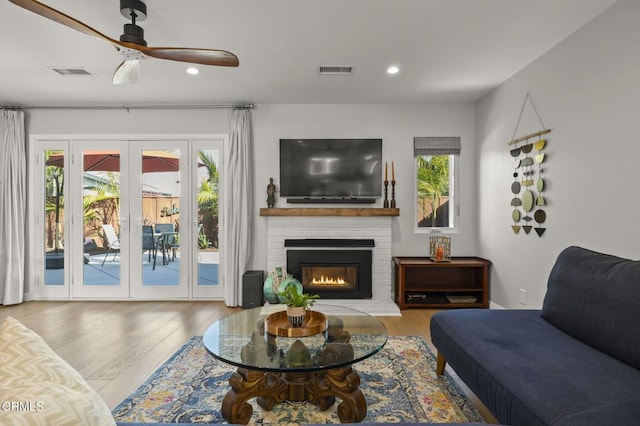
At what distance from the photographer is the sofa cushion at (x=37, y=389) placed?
66 centimetres

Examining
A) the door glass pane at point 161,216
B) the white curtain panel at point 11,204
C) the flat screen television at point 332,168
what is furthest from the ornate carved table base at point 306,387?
the white curtain panel at point 11,204

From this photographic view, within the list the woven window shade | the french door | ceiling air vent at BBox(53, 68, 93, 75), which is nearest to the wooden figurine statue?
the french door

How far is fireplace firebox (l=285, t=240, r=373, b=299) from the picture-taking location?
4.15 m

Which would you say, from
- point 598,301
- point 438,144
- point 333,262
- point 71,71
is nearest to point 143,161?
point 71,71

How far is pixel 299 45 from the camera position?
9.19 ft

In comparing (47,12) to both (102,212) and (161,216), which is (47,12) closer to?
(161,216)

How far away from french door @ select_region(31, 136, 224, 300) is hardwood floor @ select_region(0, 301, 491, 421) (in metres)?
0.28

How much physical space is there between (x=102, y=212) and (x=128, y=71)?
2.76 meters

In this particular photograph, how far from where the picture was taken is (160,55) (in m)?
2.20

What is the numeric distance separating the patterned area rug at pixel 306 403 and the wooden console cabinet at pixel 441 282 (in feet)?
4.43

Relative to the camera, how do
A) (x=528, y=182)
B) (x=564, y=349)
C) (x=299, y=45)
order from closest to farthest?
(x=564, y=349) → (x=299, y=45) → (x=528, y=182)

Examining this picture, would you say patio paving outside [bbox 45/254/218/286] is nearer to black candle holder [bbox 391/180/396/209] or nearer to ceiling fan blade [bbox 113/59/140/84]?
black candle holder [bbox 391/180/396/209]

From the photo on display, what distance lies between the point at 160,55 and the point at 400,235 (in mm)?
3271

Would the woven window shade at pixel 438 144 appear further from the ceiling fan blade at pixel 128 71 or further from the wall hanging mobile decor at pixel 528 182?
the ceiling fan blade at pixel 128 71
